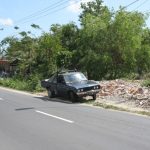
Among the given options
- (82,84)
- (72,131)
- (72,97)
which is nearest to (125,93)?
(82,84)

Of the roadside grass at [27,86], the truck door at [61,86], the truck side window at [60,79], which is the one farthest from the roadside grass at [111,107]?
the roadside grass at [27,86]

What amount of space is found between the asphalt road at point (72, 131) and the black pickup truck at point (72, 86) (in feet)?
18.0

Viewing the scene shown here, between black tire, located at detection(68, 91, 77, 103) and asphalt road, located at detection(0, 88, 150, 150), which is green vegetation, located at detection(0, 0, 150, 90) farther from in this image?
asphalt road, located at detection(0, 88, 150, 150)

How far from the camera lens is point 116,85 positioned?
26.0 m

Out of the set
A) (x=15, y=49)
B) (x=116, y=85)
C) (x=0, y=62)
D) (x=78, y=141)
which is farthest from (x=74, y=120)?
(x=0, y=62)

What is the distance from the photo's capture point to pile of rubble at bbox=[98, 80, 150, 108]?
2069 centimetres

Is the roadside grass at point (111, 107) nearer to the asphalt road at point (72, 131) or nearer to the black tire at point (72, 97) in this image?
the black tire at point (72, 97)

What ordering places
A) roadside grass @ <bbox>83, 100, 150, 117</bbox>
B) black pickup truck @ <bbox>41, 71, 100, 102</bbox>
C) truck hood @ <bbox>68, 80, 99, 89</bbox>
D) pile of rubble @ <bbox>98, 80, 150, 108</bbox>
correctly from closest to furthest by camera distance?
roadside grass @ <bbox>83, 100, 150, 117</bbox>, pile of rubble @ <bbox>98, 80, 150, 108</bbox>, black pickup truck @ <bbox>41, 71, 100, 102</bbox>, truck hood @ <bbox>68, 80, 99, 89</bbox>

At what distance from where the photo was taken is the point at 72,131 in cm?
1233

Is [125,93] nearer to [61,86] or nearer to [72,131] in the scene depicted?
[61,86]

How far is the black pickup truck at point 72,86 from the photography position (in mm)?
23031

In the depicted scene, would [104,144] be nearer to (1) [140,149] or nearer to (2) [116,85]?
(1) [140,149]

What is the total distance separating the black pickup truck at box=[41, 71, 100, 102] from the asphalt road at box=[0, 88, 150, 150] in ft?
18.0

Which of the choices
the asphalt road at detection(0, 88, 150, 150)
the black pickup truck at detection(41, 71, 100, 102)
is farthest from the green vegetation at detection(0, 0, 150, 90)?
the asphalt road at detection(0, 88, 150, 150)
